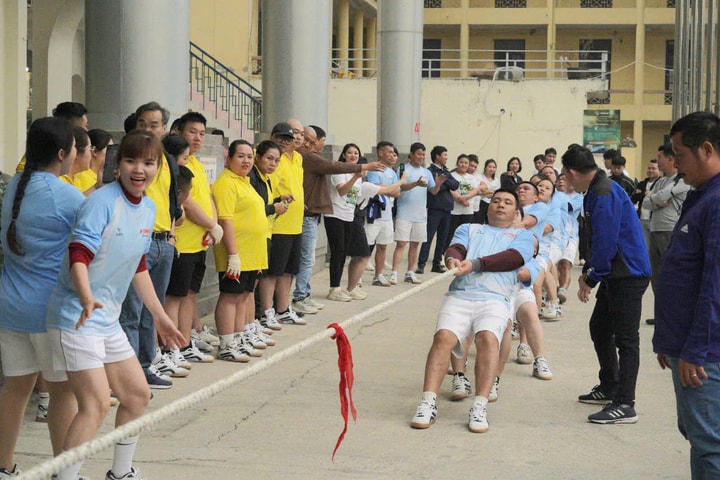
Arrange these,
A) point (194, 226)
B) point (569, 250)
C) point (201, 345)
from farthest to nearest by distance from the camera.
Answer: point (569, 250), point (201, 345), point (194, 226)

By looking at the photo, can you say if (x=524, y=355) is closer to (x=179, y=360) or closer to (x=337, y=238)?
(x=179, y=360)

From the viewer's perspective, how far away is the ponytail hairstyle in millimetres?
4922

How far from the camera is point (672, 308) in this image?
4566 millimetres

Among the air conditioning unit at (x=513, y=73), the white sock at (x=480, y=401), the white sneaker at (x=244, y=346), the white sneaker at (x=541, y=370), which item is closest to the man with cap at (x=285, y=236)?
the white sneaker at (x=244, y=346)

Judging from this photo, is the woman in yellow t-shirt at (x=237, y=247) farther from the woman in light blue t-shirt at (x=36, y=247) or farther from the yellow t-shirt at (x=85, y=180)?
the woman in light blue t-shirt at (x=36, y=247)

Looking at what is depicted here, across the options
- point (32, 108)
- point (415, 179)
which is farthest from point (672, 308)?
point (32, 108)

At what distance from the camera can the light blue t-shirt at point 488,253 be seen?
7.27 metres

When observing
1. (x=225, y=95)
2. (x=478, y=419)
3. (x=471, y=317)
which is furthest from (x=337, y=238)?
(x=225, y=95)

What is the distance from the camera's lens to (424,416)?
6.89 metres

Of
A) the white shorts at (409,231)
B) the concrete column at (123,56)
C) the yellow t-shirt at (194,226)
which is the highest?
the concrete column at (123,56)

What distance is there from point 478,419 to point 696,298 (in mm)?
2576

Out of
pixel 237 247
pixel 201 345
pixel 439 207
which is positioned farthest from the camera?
pixel 439 207

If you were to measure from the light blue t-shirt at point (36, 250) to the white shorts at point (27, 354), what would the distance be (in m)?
0.05

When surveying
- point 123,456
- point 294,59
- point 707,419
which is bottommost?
point 123,456
